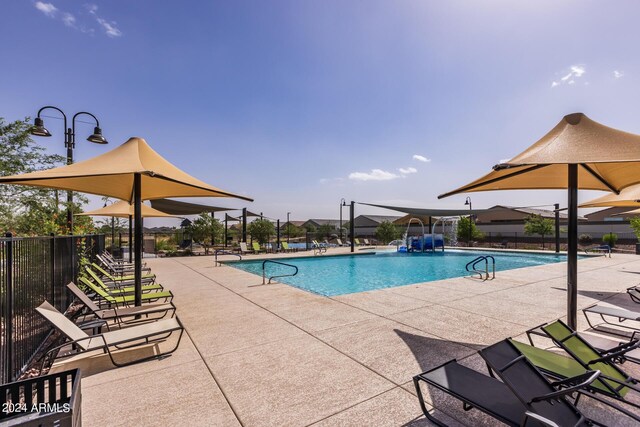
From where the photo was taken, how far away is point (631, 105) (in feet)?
23.3

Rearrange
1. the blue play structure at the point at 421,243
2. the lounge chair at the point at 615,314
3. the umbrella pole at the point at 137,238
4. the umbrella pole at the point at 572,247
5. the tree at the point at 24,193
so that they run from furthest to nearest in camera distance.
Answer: the blue play structure at the point at 421,243 < the tree at the point at 24,193 < the umbrella pole at the point at 137,238 < the lounge chair at the point at 615,314 < the umbrella pole at the point at 572,247

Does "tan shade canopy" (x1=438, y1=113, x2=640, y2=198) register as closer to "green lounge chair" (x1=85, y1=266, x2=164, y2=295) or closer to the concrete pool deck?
the concrete pool deck

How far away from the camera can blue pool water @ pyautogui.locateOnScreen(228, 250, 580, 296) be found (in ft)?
34.8

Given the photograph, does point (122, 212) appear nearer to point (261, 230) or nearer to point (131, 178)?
point (131, 178)

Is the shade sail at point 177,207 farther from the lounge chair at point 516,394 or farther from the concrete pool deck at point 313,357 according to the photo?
the lounge chair at point 516,394

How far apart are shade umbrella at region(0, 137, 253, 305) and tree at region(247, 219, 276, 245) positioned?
1548 centimetres

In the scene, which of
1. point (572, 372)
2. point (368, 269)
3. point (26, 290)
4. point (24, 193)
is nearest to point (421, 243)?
point (368, 269)

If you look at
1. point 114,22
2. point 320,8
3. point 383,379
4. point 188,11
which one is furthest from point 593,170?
point 114,22

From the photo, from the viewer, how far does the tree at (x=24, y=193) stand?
8062mm

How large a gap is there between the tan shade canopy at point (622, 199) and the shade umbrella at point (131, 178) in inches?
328

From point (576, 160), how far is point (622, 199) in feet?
19.3

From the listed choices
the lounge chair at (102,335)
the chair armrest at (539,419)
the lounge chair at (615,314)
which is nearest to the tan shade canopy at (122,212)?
the lounge chair at (102,335)

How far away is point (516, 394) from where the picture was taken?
6.54 ft

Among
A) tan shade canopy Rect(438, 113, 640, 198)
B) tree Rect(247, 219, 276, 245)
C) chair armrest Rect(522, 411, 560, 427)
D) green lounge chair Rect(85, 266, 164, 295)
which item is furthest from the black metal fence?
tree Rect(247, 219, 276, 245)
